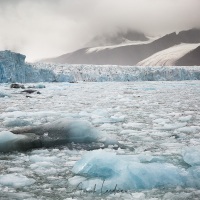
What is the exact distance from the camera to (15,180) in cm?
260

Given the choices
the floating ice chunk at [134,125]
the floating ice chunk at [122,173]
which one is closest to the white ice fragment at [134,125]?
the floating ice chunk at [134,125]

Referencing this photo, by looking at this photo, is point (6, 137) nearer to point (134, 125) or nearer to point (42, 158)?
point (42, 158)

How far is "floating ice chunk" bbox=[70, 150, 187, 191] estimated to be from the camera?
2445 millimetres

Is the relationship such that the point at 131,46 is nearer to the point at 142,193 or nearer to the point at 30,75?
the point at 30,75

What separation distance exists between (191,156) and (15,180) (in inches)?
67.8

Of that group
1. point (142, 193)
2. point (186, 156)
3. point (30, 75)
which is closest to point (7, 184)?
point (142, 193)

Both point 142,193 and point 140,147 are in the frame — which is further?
point 140,147

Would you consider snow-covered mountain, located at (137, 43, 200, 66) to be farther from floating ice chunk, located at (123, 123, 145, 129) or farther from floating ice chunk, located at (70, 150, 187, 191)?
floating ice chunk, located at (70, 150, 187, 191)

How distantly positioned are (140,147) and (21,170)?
1588mm

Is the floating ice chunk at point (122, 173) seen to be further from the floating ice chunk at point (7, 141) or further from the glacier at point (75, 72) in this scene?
the glacier at point (75, 72)

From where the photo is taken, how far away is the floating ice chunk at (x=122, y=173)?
2445 mm

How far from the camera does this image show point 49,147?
384 centimetres

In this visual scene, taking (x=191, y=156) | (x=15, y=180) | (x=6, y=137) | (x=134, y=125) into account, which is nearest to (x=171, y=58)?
(x=134, y=125)

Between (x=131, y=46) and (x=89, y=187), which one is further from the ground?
(x=131, y=46)
